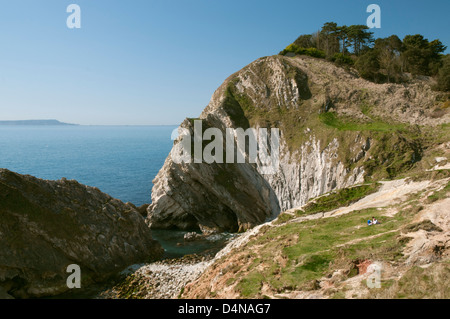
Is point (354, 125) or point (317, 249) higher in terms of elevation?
point (354, 125)

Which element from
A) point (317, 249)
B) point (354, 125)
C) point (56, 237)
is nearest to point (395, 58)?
point (354, 125)

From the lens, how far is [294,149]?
152ft

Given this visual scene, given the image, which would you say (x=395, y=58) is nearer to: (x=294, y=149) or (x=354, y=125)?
(x=354, y=125)

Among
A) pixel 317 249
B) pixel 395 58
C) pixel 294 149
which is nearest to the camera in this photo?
pixel 317 249

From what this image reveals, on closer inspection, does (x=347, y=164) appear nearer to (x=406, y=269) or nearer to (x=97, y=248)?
(x=406, y=269)

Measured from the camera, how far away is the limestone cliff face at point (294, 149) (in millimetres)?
39719

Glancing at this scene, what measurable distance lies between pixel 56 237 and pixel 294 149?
36.4 meters

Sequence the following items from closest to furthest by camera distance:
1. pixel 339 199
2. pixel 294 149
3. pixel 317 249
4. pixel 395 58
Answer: pixel 317 249 < pixel 339 199 < pixel 294 149 < pixel 395 58

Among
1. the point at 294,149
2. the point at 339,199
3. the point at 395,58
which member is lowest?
the point at 339,199

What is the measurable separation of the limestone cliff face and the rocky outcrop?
12.4m

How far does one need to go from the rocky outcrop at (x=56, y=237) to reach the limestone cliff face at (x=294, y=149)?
1241cm

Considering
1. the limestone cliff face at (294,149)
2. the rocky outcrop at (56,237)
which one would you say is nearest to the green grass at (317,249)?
the limestone cliff face at (294,149)

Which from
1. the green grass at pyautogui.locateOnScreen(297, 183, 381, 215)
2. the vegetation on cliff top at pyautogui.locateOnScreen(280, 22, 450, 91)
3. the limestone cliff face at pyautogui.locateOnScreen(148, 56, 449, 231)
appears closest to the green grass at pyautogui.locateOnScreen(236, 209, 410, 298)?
the green grass at pyautogui.locateOnScreen(297, 183, 381, 215)
